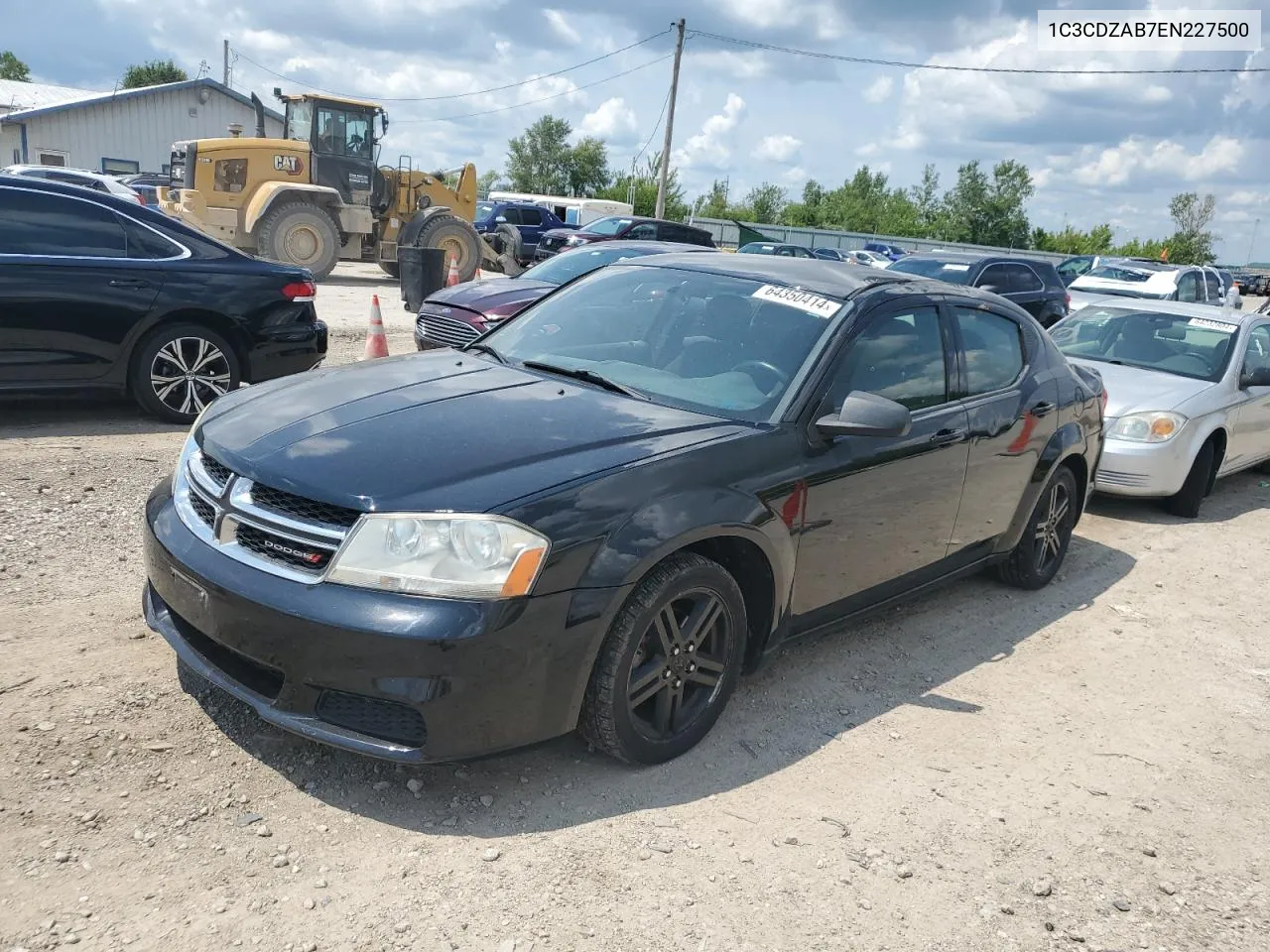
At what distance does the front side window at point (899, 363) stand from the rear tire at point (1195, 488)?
4.02m

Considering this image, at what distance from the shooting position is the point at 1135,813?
3432mm

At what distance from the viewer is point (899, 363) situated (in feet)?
13.7

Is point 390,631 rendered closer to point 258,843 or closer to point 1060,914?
point 258,843

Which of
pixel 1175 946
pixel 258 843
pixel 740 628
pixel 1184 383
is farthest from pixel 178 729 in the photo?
pixel 1184 383

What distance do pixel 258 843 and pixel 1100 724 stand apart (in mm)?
3179

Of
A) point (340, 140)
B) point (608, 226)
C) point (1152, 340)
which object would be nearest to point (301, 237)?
point (340, 140)

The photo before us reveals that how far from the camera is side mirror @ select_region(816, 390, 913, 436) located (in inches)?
139

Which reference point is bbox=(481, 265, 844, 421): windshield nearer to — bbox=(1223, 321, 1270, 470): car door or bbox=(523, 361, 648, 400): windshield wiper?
bbox=(523, 361, 648, 400): windshield wiper

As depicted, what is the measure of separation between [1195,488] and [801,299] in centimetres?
487

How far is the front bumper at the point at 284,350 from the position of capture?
7211mm

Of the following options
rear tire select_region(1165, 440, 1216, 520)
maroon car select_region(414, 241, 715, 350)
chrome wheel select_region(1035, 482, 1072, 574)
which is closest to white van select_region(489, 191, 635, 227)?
maroon car select_region(414, 241, 715, 350)

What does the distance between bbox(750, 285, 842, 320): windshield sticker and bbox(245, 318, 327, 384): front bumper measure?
4229 millimetres

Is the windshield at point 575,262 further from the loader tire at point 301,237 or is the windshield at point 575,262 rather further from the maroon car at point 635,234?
the maroon car at point 635,234

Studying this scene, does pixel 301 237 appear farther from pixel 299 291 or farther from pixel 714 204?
pixel 714 204
